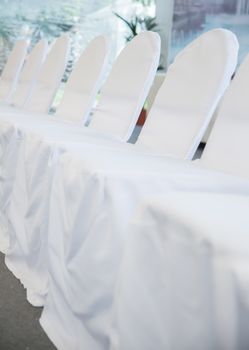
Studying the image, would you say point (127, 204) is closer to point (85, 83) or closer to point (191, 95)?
point (191, 95)

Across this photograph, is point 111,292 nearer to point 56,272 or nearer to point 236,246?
point 56,272

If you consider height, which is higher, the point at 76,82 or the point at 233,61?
the point at 233,61

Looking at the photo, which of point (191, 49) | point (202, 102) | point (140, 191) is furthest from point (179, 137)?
point (140, 191)

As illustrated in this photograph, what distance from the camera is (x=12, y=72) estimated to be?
163 inches

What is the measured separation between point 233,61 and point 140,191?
99 centimetres

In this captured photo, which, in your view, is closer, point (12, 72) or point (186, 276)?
point (186, 276)

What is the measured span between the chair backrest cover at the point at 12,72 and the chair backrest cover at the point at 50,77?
2.05ft

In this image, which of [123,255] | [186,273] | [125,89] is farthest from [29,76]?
[186,273]

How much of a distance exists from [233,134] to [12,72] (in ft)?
10.2

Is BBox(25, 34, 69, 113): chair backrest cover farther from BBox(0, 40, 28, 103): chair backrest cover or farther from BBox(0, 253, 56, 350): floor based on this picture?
BBox(0, 253, 56, 350): floor

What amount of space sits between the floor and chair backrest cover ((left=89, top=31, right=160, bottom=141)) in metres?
0.94

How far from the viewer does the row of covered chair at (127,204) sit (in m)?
0.55

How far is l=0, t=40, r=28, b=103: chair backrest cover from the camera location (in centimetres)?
406

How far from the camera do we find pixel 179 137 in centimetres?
173
